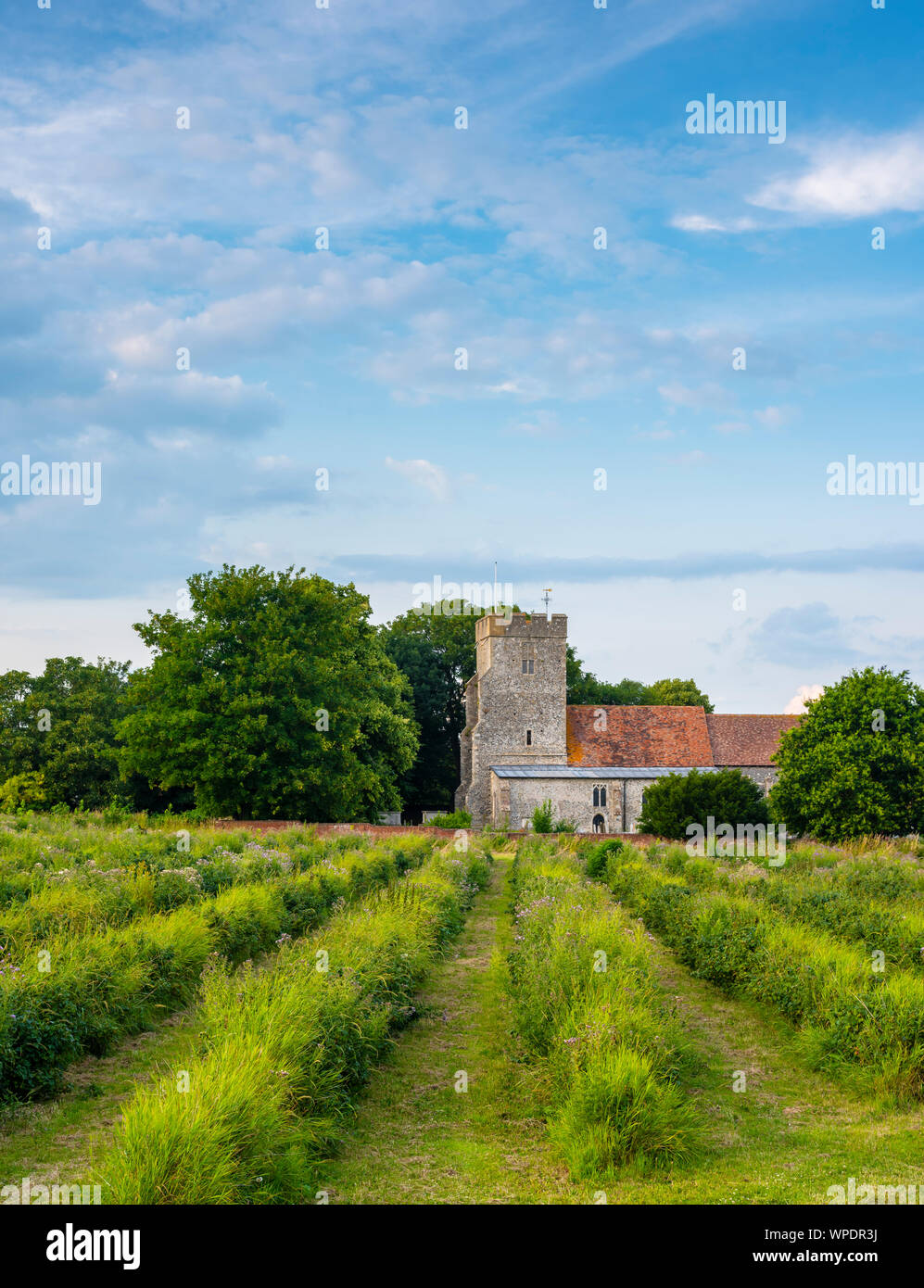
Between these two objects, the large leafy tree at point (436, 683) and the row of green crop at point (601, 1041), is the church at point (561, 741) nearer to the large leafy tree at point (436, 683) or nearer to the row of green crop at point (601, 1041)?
the large leafy tree at point (436, 683)

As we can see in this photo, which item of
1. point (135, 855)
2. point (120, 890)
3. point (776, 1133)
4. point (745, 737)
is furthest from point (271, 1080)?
point (745, 737)

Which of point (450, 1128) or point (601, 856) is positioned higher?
point (450, 1128)

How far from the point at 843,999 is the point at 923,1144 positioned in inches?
87.2

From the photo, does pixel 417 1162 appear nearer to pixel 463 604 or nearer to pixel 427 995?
pixel 427 995

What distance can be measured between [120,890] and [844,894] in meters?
11.5

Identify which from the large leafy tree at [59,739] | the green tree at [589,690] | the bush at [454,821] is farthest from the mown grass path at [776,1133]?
the green tree at [589,690]

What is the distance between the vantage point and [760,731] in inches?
2329

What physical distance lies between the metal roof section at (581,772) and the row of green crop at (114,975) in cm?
3994

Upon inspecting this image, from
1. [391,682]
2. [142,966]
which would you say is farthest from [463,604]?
[142,966]

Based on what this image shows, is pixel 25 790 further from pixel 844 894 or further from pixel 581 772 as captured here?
pixel 844 894

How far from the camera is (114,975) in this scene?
376 inches

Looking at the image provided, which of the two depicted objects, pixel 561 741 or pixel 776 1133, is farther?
pixel 561 741

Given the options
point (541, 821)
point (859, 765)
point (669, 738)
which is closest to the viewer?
point (859, 765)

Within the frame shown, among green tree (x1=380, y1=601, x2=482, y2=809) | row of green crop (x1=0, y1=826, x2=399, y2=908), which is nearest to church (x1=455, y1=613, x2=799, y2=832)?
green tree (x1=380, y1=601, x2=482, y2=809)
